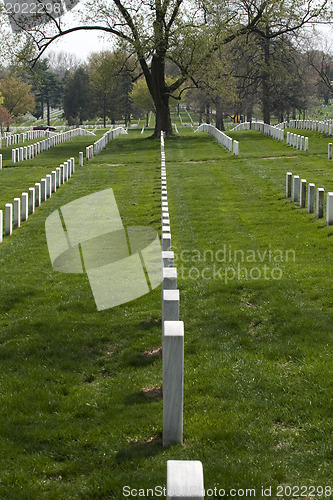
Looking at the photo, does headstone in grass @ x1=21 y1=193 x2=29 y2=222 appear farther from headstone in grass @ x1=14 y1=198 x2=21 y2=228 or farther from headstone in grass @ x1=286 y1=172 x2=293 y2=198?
headstone in grass @ x1=286 y1=172 x2=293 y2=198

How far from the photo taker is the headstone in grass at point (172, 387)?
5496 millimetres

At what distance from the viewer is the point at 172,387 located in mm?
5582

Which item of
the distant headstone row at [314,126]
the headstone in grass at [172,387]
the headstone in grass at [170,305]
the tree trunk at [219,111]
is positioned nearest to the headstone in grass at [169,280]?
the headstone in grass at [170,305]

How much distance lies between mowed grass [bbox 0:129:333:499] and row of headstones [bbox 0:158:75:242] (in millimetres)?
1296

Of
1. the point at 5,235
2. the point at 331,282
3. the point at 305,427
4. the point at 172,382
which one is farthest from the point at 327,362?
the point at 5,235

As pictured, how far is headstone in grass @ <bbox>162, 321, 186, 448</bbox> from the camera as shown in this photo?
5.50 meters

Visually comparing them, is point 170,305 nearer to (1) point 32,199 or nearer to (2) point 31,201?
(1) point 32,199

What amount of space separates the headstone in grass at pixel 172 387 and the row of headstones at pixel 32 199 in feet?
36.2

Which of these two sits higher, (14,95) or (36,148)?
(14,95)

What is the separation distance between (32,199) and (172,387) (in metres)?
15.8

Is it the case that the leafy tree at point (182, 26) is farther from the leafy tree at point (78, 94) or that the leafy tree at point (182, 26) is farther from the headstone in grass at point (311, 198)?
the leafy tree at point (78, 94)

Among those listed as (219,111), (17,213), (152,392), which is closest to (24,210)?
(17,213)

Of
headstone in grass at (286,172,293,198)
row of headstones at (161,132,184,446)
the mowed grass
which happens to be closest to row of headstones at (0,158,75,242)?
the mowed grass

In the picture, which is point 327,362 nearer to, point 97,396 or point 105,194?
point 97,396
